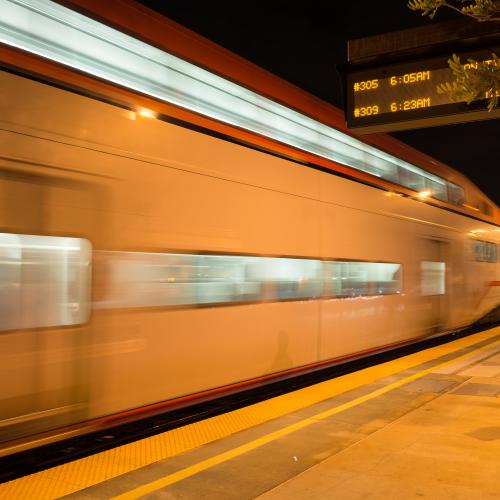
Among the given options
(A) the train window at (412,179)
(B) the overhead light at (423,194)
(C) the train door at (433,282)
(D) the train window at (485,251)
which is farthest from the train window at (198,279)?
(D) the train window at (485,251)

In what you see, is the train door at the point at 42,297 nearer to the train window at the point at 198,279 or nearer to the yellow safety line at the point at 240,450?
the train window at the point at 198,279

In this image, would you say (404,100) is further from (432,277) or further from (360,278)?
(432,277)

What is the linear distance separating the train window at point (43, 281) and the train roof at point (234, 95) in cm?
126

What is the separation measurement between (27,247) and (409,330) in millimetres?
7839

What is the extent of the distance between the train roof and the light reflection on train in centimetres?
18

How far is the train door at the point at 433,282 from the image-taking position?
1125 centimetres

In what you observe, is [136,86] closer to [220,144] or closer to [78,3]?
[78,3]

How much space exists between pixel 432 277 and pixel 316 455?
7453 mm

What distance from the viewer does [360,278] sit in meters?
8.95

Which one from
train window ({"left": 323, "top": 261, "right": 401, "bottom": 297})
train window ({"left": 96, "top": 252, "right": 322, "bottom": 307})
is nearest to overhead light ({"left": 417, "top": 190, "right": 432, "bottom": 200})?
train window ({"left": 323, "top": 261, "right": 401, "bottom": 297})

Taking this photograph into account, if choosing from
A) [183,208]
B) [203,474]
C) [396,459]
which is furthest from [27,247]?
[396,459]

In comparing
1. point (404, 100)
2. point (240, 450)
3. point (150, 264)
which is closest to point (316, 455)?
point (240, 450)

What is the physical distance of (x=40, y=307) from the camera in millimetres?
4418

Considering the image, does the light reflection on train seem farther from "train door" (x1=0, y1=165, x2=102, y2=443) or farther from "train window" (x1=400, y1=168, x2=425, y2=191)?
"train window" (x1=400, y1=168, x2=425, y2=191)
